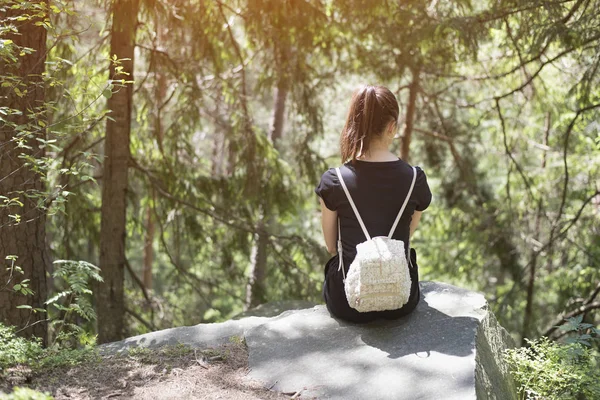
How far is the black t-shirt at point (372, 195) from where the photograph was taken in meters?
4.03

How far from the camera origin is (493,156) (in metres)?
13.9

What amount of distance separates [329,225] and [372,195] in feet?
1.30

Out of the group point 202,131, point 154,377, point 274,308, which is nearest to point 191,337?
point 154,377

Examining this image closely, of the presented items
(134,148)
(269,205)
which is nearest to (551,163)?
(269,205)

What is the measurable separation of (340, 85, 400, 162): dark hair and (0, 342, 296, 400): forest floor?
1587mm

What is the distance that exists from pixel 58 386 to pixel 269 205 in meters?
4.99

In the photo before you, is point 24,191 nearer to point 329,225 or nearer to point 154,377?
point 154,377

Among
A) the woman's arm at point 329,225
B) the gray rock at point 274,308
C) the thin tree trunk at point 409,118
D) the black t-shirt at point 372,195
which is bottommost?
the gray rock at point 274,308

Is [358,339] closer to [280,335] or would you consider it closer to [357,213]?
[280,335]

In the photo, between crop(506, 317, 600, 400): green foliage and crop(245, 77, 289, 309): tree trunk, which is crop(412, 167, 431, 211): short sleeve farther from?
crop(245, 77, 289, 309): tree trunk

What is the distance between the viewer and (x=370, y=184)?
404 centimetres

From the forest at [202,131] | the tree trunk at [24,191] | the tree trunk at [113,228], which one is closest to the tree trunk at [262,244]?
the forest at [202,131]

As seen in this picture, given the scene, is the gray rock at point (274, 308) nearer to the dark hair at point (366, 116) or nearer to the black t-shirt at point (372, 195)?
the black t-shirt at point (372, 195)

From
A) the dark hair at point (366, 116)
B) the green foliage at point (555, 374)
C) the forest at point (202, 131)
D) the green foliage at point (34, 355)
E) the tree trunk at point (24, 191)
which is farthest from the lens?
the forest at point (202, 131)
